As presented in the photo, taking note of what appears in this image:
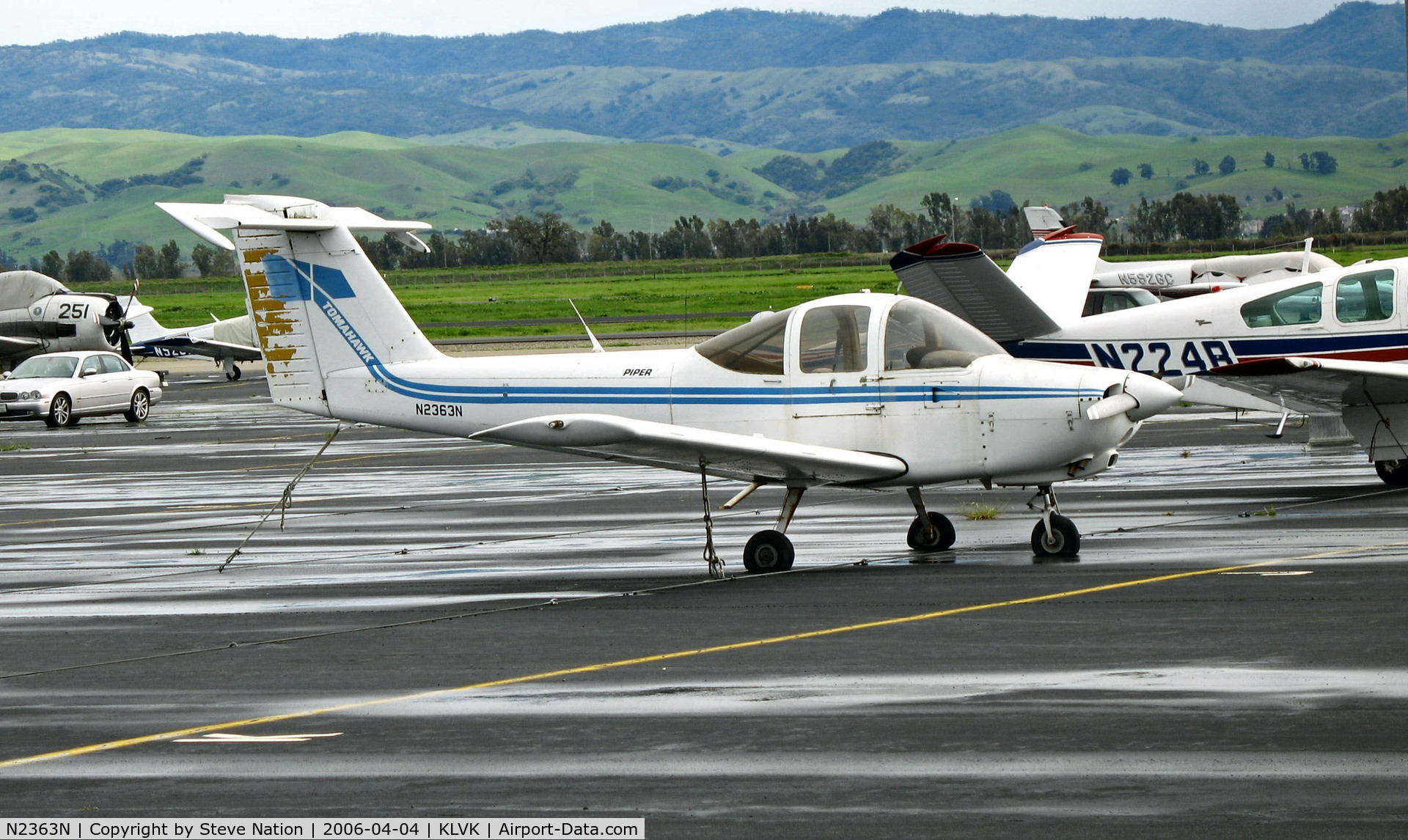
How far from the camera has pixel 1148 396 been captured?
11414mm

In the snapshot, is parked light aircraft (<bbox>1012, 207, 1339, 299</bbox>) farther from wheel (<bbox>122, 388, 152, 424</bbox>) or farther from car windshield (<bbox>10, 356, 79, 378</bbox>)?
car windshield (<bbox>10, 356, 79, 378</bbox>)

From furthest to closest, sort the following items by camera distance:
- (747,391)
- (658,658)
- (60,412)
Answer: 1. (60,412)
2. (747,391)
3. (658,658)

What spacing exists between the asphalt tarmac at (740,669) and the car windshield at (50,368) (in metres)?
19.2

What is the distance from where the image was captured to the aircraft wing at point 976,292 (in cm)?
1645

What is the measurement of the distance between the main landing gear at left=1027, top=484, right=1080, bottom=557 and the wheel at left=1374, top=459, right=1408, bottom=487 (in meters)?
5.38

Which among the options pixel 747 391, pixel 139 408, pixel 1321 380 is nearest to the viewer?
pixel 747 391

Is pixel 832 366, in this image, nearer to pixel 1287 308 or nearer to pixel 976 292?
pixel 976 292

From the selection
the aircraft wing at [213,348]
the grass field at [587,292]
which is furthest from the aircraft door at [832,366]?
the grass field at [587,292]

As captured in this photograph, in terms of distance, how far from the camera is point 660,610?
10.5m

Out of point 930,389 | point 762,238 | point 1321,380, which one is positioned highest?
point 762,238

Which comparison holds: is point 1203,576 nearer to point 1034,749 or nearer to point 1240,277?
point 1034,749

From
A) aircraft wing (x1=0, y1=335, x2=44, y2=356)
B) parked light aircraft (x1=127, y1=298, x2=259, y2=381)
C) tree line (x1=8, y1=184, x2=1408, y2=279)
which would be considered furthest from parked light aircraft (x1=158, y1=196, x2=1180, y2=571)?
tree line (x1=8, y1=184, x2=1408, y2=279)

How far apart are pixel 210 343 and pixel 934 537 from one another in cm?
4332

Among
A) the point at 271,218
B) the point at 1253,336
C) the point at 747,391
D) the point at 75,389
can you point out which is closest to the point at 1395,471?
the point at 1253,336
